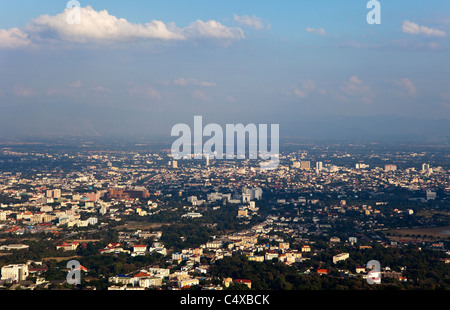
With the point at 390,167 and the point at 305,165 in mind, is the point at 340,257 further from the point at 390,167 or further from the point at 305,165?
the point at 305,165

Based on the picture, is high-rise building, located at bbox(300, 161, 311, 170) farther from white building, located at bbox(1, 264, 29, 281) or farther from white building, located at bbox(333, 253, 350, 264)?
white building, located at bbox(1, 264, 29, 281)

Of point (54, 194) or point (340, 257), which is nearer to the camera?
point (340, 257)

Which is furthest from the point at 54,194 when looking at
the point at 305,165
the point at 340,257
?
the point at 305,165

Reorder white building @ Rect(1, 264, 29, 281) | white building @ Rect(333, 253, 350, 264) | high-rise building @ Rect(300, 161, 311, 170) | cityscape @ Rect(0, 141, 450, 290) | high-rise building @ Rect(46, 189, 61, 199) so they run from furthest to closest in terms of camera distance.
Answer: high-rise building @ Rect(300, 161, 311, 170)
high-rise building @ Rect(46, 189, 61, 199)
white building @ Rect(333, 253, 350, 264)
cityscape @ Rect(0, 141, 450, 290)
white building @ Rect(1, 264, 29, 281)

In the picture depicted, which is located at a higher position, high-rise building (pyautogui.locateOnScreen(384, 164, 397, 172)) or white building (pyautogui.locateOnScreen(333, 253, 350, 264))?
high-rise building (pyautogui.locateOnScreen(384, 164, 397, 172))

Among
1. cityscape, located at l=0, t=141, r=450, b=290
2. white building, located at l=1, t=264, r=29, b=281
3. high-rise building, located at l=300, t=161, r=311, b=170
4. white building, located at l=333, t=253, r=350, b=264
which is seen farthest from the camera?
high-rise building, located at l=300, t=161, r=311, b=170

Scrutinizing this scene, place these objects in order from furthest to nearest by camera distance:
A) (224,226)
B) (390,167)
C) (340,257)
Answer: (390,167) < (224,226) < (340,257)

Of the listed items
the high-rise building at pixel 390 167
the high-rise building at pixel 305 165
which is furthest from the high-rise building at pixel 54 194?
the high-rise building at pixel 390 167

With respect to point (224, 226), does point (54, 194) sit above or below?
above

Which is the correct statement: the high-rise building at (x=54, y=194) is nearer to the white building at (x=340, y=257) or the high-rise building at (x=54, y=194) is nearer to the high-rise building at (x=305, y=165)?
the white building at (x=340, y=257)

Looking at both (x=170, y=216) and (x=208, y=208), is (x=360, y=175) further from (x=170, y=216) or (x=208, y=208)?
(x=170, y=216)

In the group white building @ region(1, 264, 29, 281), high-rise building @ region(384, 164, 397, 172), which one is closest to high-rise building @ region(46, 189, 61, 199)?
white building @ region(1, 264, 29, 281)
